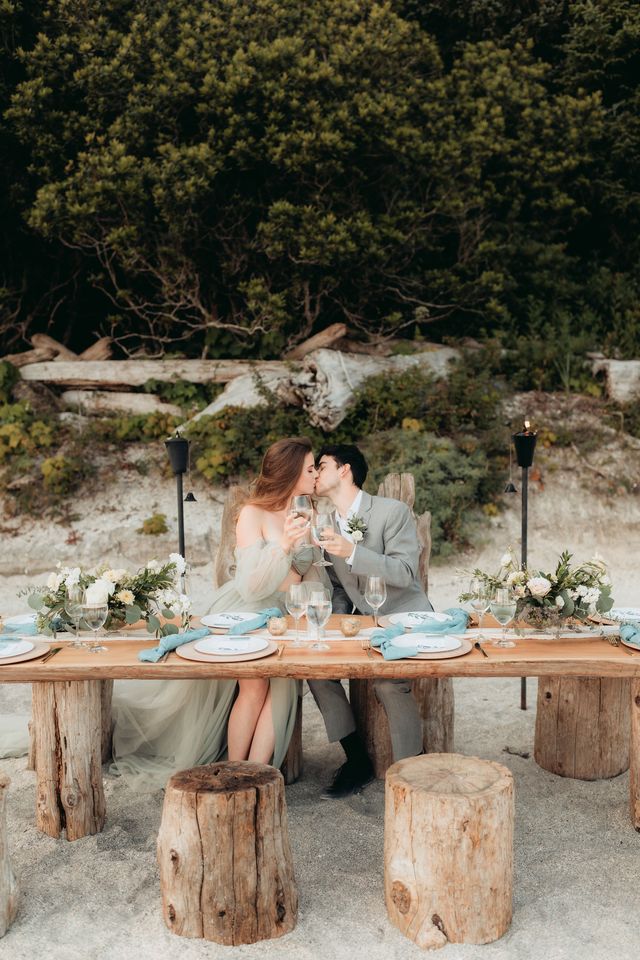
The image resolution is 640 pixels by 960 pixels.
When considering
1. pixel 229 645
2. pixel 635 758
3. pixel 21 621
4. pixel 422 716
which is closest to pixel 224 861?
pixel 229 645

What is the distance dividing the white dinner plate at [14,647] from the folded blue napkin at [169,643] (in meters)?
0.45

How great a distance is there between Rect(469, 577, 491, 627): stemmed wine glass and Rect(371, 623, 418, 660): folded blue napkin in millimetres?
340

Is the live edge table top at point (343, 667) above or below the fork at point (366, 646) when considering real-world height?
below

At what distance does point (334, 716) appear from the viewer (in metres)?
3.94

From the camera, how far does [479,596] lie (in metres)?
3.31

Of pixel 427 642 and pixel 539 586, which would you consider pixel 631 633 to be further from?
pixel 427 642

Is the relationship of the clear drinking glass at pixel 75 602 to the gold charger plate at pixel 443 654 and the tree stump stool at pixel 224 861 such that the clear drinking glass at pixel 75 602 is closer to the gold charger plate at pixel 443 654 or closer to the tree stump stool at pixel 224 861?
the tree stump stool at pixel 224 861

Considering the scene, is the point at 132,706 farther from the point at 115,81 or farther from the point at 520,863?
the point at 115,81

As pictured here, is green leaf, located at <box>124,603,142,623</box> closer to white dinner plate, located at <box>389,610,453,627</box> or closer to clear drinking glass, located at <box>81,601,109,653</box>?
clear drinking glass, located at <box>81,601,109,653</box>

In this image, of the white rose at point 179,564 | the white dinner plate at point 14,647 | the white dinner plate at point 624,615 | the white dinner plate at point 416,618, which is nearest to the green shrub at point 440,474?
the white dinner plate at point 624,615

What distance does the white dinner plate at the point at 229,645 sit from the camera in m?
3.10

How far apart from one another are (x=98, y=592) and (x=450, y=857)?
5.21 feet

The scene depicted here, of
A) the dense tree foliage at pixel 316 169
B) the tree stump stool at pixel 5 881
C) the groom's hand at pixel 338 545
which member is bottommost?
the tree stump stool at pixel 5 881

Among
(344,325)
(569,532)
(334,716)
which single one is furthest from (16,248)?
(334,716)
